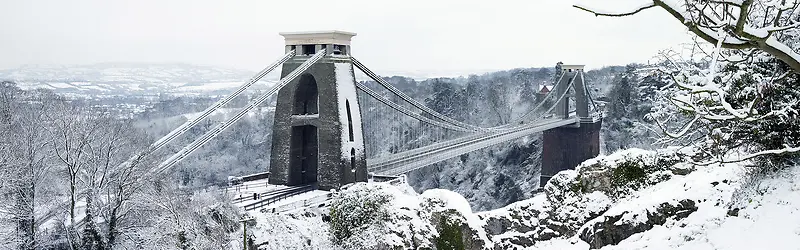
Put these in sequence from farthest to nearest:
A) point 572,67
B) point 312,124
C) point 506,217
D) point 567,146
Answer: point 572,67
point 567,146
point 312,124
point 506,217

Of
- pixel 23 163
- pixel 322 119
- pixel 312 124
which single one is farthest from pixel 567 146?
pixel 23 163

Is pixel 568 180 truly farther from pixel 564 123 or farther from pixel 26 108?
pixel 564 123

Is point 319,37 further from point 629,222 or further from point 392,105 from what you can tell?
point 629,222

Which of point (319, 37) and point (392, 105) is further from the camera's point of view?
point (392, 105)

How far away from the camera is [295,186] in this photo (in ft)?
76.2

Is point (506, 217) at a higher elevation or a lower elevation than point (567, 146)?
higher

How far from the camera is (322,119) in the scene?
22266mm

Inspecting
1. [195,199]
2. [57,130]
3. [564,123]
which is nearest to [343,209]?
[195,199]

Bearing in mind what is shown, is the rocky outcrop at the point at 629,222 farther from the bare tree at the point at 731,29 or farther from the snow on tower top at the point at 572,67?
the snow on tower top at the point at 572,67

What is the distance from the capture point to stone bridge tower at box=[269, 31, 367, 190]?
22016mm

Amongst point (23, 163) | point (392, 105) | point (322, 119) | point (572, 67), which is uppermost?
point (572, 67)

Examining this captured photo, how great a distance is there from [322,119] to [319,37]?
279 cm

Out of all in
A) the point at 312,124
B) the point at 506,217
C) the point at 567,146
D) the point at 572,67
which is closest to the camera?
the point at 506,217

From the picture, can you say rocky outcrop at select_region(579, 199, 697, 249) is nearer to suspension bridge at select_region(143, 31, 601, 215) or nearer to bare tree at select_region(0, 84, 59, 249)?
suspension bridge at select_region(143, 31, 601, 215)
